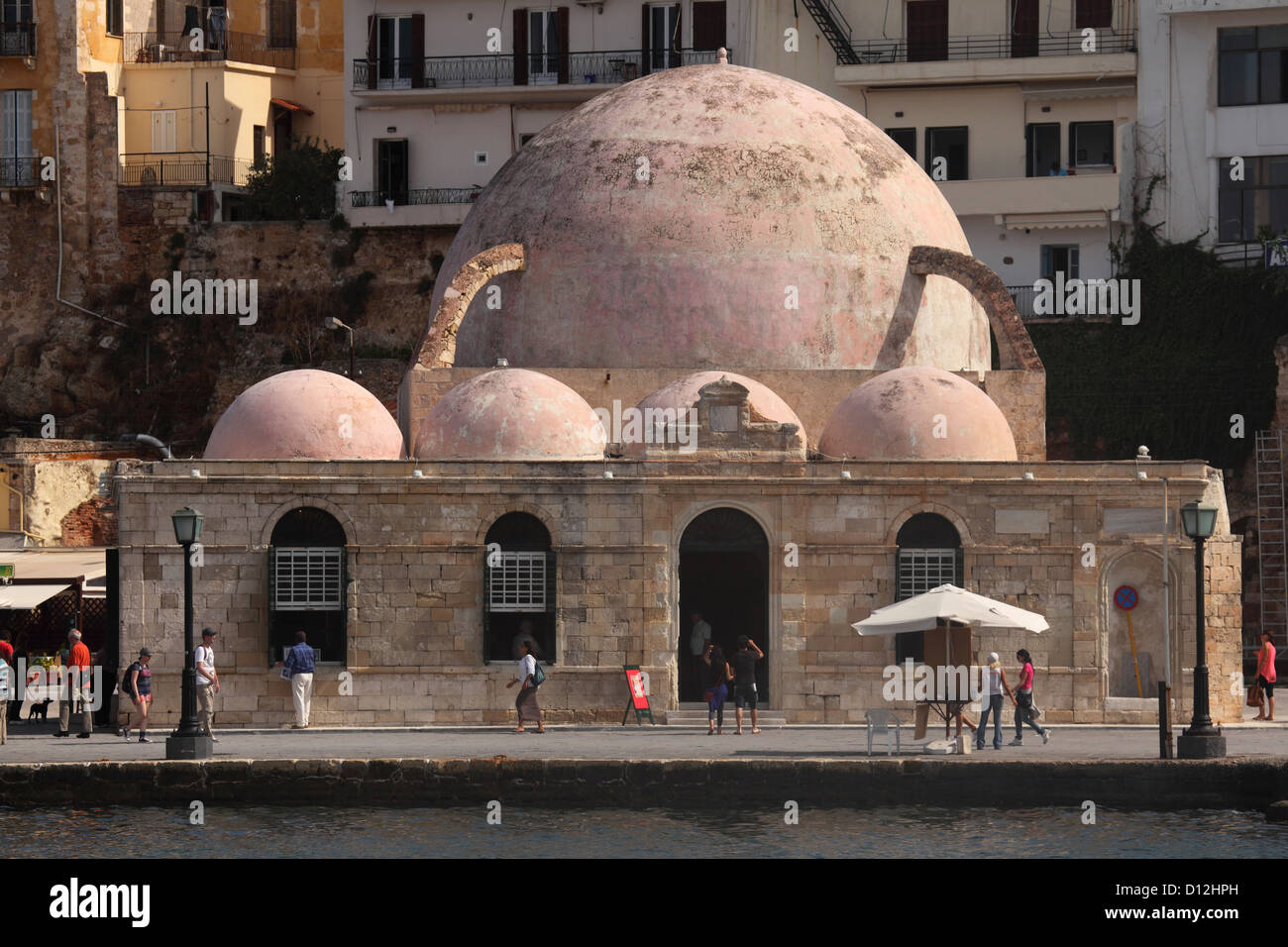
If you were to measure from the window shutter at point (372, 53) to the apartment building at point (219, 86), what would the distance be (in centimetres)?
295

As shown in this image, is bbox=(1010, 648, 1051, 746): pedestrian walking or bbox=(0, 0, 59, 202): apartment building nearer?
bbox=(1010, 648, 1051, 746): pedestrian walking

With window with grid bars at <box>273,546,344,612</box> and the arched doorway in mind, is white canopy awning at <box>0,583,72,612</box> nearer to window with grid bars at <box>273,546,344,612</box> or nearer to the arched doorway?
window with grid bars at <box>273,546,344,612</box>

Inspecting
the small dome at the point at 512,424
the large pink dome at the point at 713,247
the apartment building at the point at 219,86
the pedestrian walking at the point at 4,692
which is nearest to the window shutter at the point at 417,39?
the apartment building at the point at 219,86

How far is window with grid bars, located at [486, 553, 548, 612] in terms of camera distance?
2966 centimetres

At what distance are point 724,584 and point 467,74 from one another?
76.2 ft

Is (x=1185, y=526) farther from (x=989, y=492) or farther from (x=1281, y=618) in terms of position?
(x=1281, y=618)

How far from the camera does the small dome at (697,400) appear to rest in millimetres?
30500

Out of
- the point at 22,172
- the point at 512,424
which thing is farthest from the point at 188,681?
the point at 22,172

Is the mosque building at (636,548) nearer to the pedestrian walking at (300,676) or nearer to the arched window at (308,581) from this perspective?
the arched window at (308,581)

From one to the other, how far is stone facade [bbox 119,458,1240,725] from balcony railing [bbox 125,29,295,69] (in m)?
25.2

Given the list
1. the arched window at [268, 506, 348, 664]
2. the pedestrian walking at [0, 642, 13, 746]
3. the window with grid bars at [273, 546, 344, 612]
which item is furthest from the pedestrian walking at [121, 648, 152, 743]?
the window with grid bars at [273, 546, 344, 612]

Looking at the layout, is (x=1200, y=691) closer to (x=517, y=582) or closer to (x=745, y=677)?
(x=745, y=677)
